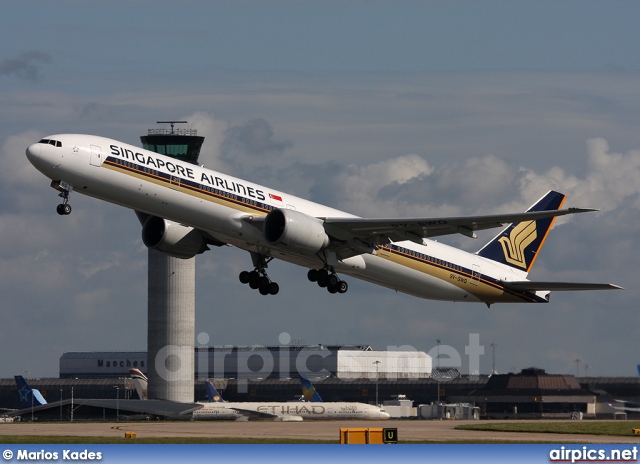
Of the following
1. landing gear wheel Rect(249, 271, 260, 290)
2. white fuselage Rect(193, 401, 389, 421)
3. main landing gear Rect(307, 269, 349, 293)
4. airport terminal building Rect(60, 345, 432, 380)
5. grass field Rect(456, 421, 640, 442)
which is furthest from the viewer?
airport terminal building Rect(60, 345, 432, 380)

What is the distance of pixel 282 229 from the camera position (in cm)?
6162

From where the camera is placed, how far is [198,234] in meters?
67.8

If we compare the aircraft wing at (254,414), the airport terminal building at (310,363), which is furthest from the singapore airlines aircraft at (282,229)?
the airport terminal building at (310,363)

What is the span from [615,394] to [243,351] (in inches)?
3726

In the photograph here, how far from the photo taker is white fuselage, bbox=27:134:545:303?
187 ft

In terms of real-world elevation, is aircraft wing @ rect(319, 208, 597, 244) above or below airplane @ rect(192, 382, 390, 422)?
above

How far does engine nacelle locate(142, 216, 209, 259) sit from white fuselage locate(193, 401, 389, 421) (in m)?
39.9

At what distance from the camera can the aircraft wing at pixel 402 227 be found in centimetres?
6286

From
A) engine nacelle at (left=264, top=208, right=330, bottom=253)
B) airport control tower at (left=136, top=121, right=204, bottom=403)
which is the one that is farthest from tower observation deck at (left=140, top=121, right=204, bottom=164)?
engine nacelle at (left=264, top=208, right=330, bottom=253)

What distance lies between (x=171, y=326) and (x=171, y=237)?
253 feet

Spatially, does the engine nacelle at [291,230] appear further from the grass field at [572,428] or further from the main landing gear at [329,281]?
the grass field at [572,428]

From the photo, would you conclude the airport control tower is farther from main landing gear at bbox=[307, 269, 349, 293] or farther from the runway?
main landing gear at bbox=[307, 269, 349, 293]

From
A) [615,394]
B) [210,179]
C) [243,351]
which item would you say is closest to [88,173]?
[210,179]

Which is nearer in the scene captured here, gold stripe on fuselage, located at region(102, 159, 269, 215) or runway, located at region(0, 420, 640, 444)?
gold stripe on fuselage, located at region(102, 159, 269, 215)
